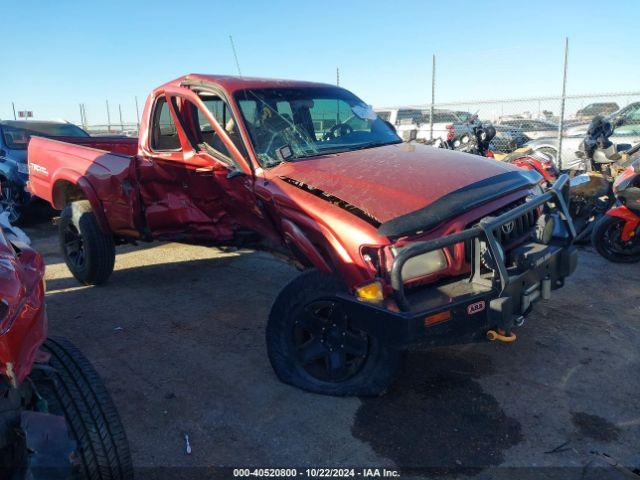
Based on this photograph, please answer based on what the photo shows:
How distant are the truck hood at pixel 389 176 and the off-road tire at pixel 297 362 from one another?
541mm

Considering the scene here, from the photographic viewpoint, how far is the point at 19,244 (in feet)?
7.06

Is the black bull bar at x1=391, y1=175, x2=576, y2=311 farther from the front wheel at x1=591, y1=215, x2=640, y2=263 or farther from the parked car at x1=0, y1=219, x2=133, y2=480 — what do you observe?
the front wheel at x1=591, y1=215, x2=640, y2=263

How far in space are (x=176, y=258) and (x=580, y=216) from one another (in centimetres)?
535

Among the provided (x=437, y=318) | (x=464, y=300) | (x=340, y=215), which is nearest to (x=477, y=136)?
(x=340, y=215)

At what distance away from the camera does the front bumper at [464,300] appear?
2.66 metres

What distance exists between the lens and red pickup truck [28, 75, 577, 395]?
2805mm

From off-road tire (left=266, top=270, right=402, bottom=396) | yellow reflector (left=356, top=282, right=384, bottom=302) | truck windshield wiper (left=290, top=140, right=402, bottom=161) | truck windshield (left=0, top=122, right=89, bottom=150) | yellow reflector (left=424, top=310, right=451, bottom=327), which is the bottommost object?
off-road tire (left=266, top=270, right=402, bottom=396)

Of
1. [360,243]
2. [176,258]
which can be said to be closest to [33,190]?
[176,258]

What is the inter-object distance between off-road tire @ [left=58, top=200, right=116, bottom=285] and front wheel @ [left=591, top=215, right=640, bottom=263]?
551 centimetres

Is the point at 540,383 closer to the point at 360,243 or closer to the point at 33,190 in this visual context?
the point at 360,243

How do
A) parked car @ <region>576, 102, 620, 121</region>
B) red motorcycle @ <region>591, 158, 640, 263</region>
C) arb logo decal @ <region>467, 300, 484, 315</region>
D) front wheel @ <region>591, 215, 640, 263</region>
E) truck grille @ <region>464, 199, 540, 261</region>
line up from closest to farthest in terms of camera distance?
1. arb logo decal @ <region>467, 300, 484, 315</region>
2. truck grille @ <region>464, 199, 540, 261</region>
3. red motorcycle @ <region>591, 158, 640, 263</region>
4. front wheel @ <region>591, 215, 640, 263</region>
5. parked car @ <region>576, 102, 620, 121</region>

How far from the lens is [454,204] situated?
2975mm

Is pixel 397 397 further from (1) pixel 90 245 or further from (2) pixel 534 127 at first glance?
(2) pixel 534 127

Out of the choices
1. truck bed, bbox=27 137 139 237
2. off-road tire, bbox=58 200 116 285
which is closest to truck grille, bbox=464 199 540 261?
truck bed, bbox=27 137 139 237
